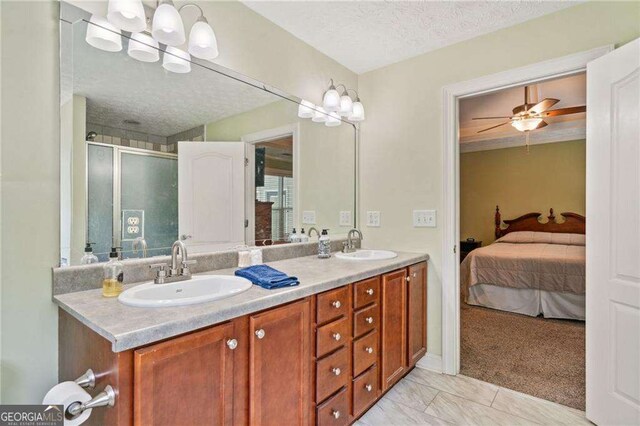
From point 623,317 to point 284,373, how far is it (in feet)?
5.53

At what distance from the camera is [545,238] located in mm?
4723

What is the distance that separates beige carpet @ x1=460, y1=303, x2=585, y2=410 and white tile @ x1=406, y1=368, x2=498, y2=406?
9cm

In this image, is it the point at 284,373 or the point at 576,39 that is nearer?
the point at 284,373

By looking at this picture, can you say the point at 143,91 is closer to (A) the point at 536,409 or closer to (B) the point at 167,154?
(B) the point at 167,154

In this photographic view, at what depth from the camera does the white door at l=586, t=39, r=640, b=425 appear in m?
1.57

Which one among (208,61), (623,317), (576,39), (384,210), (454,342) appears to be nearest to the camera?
(623,317)

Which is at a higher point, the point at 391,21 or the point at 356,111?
the point at 391,21

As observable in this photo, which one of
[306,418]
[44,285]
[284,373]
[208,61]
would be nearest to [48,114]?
[44,285]

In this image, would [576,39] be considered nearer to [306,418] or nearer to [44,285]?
[306,418]

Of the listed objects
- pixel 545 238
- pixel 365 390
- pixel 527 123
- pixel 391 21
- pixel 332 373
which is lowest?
pixel 365 390

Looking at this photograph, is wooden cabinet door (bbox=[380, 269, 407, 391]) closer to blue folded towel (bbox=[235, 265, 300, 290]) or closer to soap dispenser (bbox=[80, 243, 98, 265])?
blue folded towel (bbox=[235, 265, 300, 290])

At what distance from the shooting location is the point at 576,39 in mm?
1902

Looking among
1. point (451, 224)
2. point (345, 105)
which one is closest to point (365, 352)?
point (451, 224)

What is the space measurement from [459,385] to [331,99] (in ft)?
7.15
